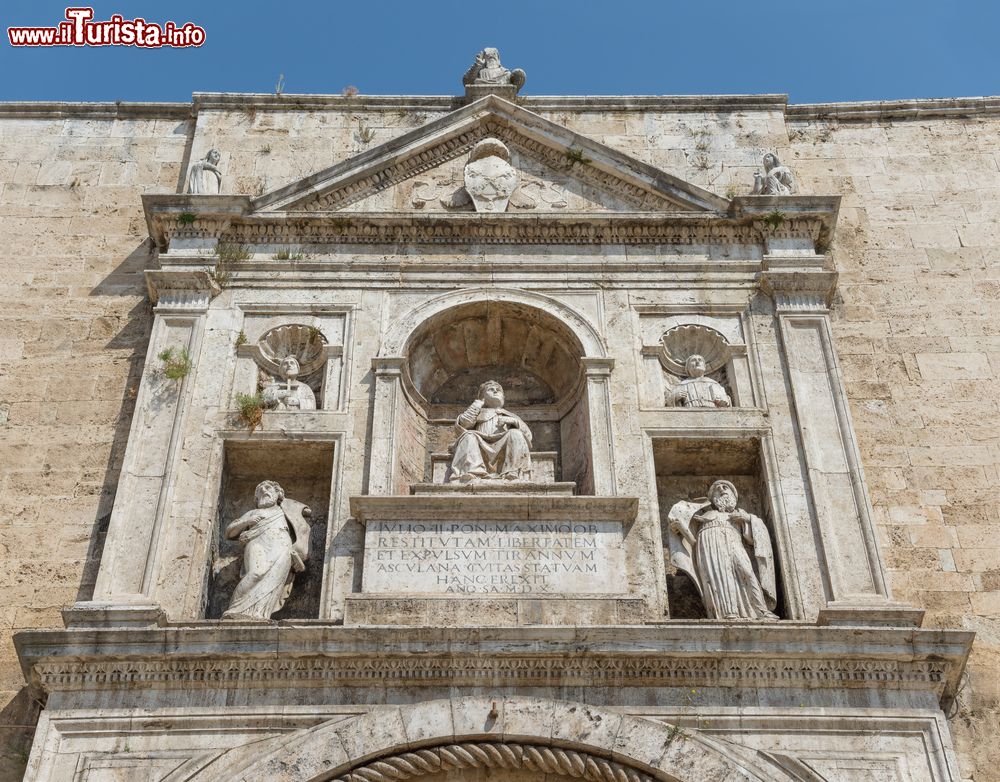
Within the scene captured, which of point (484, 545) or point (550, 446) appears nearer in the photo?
point (484, 545)

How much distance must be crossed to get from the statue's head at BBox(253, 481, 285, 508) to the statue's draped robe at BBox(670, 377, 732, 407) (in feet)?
10.9

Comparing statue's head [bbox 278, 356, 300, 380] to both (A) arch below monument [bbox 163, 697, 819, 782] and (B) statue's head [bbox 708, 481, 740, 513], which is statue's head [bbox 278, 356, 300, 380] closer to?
(A) arch below monument [bbox 163, 697, 819, 782]

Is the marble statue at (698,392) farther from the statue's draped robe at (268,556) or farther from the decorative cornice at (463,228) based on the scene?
the statue's draped robe at (268,556)

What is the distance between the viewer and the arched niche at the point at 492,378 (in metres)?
10.9

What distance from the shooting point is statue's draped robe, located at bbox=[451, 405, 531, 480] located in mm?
10641

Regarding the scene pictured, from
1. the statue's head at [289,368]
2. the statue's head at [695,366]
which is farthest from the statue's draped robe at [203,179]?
the statue's head at [695,366]

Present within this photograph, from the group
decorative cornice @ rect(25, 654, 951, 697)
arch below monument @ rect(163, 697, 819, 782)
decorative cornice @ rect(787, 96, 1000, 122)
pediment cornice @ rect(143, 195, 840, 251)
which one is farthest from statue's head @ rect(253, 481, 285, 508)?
decorative cornice @ rect(787, 96, 1000, 122)

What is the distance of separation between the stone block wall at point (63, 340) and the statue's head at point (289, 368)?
134 centimetres

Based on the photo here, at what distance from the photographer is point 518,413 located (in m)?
11.9

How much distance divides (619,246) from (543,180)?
1.30 metres

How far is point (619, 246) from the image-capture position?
12.2 metres

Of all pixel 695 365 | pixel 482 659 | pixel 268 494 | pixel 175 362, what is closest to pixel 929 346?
pixel 695 365

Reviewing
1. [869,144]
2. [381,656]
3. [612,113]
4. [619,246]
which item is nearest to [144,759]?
[381,656]

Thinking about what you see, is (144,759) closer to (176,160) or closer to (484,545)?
(484,545)
